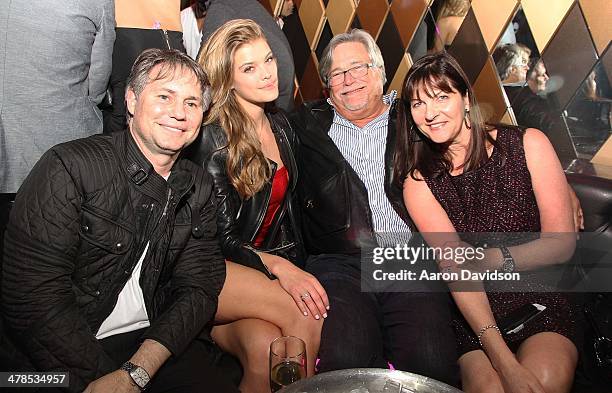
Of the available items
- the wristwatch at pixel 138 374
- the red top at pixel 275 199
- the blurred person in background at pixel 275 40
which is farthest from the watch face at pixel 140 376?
the blurred person in background at pixel 275 40

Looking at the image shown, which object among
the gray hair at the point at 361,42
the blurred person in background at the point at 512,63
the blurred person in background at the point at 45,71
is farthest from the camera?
the blurred person in background at the point at 512,63

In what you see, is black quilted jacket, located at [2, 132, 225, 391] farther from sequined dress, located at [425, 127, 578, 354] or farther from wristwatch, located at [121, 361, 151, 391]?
sequined dress, located at [425, 127, 578, 354]

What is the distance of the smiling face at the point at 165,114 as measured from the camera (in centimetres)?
165

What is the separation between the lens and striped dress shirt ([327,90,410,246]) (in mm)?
2133

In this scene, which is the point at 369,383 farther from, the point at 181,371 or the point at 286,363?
the point at 181,371

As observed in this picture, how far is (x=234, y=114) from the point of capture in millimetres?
2139

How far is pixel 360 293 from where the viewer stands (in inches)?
78.6

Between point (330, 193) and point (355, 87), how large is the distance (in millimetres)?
423

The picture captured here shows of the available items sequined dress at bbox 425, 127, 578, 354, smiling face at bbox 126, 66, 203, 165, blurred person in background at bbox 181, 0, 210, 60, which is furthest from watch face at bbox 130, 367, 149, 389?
blurred person in background at bbox 181, 0, 210, 60

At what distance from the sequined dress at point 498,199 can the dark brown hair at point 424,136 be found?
0.04 metres

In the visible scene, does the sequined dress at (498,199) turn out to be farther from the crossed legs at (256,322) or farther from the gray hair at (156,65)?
the gray hair at (156,65)

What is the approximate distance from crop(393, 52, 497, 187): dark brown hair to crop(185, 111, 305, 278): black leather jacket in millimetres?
446

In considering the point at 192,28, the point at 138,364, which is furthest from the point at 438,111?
the point at 192,28

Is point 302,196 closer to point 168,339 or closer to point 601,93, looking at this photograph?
point 168,339
